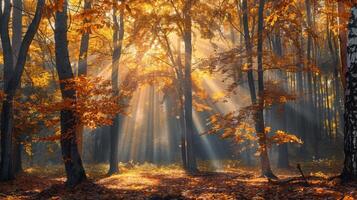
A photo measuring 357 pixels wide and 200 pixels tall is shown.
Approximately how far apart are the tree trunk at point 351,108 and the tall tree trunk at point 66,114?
24.6 feet

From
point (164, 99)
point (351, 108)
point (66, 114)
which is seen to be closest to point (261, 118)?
point (351, 108)

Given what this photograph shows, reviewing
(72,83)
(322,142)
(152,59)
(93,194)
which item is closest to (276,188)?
(93,194)

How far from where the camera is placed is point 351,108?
26.3ft

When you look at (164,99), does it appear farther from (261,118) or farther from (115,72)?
(261,118)

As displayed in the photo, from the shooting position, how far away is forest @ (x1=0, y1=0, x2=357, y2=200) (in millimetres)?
8766

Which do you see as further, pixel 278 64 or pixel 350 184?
pixel 278 64

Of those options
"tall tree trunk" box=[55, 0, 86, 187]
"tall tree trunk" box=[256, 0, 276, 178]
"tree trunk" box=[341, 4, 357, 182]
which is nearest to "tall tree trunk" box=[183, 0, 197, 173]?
"tall tree trunk" box=[256, 0, 276, 178]

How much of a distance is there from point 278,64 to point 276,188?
7.04 meters

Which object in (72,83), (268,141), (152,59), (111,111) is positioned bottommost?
(268,141)

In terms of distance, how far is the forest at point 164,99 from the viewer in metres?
8.77

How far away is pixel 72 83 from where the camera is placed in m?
12.0

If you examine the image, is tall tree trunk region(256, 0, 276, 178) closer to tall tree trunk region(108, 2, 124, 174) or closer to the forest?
the forest

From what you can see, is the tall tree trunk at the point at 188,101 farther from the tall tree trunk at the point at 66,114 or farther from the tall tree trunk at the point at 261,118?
the tall tree trunk at the point at 66,114

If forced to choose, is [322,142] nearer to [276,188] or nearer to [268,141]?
[268,141]
